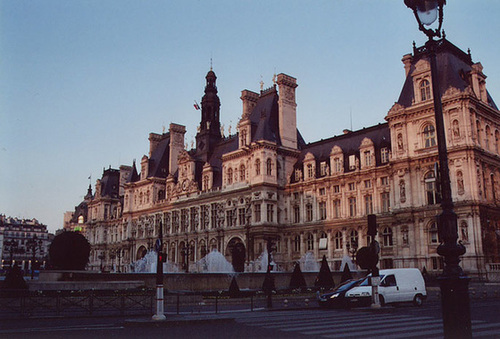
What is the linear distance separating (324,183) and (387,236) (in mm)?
10501

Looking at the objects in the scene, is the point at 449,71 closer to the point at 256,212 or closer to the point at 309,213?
the point at 309,213

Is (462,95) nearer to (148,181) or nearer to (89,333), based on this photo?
(89,333)

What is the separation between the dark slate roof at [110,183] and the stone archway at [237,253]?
48644mm

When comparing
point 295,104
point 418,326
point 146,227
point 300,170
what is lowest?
point 418,326

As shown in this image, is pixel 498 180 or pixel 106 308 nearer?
pixel 106 308

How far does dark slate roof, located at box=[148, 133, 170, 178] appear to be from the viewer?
8631 cm

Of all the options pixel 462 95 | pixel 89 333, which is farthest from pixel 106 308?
pixel 462 95

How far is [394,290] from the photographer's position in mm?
25312

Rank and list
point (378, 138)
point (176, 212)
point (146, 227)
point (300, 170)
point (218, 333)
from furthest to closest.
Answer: point (146, 227) → point (176, 212) → point (300, 170) → point (378, 138) → point (218, 333)

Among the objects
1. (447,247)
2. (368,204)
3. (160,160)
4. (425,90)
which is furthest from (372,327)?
(160,160)

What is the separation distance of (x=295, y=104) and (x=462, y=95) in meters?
26.0

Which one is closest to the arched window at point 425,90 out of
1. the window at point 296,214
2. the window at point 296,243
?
the window at point 296,214

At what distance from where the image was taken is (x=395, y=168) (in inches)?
1919

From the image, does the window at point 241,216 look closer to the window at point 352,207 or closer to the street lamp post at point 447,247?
the window at point 352,207
